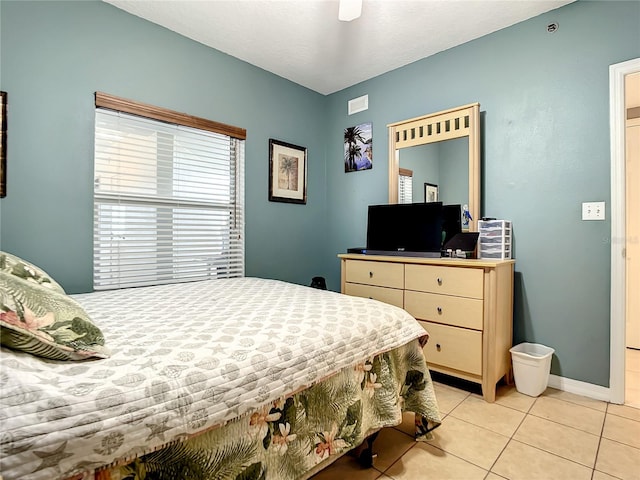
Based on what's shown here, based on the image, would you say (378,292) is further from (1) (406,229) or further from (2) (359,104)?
(2) (359,104)

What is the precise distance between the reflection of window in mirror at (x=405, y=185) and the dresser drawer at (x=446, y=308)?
93cm

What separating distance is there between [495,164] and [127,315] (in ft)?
8.43

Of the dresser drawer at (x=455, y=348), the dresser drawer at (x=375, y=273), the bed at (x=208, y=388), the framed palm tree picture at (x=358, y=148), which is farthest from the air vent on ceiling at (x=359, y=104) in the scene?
the bed at (x=208, y=388)

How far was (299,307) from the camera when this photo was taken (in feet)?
4.99

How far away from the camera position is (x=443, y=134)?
2662 mm

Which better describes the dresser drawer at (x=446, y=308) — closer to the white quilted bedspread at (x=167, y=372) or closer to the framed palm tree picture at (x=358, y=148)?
the white quilted bedspread at (x=167, y=372)

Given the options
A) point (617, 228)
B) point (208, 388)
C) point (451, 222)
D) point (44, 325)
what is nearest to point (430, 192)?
point (451, 222)

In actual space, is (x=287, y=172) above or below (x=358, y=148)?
below

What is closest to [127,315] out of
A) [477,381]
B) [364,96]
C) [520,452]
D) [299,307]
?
[299,307]

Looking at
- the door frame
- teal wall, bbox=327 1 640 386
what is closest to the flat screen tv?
teal wall, bbox=327 1 640 386

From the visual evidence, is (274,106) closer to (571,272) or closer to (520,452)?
(571,272)

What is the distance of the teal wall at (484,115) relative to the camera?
6.31ft

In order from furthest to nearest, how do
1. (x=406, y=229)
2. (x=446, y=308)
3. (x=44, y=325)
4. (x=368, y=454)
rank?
(x=406, y=229)
(x=446, y=308)
(x=368, y=454)
(x=44, y=325)

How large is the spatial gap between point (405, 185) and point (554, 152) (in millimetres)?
1102
